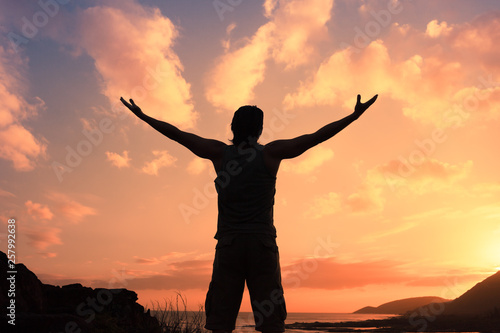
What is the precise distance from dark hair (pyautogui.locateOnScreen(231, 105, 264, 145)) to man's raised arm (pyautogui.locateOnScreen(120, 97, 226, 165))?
16cm

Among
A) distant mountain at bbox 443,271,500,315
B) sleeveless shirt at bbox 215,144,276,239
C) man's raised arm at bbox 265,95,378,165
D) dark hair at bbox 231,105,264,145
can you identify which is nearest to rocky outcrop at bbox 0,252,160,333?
sleeveless shirt at bbox 215,144,276,239

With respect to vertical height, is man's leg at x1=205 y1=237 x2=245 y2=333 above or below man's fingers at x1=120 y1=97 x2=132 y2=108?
below

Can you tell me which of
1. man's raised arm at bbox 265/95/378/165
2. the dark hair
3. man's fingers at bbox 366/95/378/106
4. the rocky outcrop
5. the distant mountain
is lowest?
the distant mountain

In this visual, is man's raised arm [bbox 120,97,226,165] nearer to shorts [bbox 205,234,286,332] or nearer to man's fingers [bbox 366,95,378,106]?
A: shorts [bbox 205,234,286,332]

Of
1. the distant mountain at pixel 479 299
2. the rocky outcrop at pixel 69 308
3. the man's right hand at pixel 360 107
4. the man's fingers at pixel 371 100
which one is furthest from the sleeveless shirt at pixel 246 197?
the distant mountain at pixel 479 299

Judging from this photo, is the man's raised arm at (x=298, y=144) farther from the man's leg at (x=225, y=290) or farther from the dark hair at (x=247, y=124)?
the man's leg at (x=225, y=290)

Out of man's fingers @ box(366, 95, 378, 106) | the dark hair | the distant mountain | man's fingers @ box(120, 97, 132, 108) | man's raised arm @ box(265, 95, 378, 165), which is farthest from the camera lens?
the distant mountain

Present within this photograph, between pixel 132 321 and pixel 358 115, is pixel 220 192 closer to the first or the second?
pixel 358 115

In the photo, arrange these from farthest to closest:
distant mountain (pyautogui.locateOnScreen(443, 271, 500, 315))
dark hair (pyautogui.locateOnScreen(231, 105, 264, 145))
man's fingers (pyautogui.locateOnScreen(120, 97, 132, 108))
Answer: distant mountain (pyautogui.locateOnScreen(443, 271, 500, 315)) → man's fingers (pyautogui.locateOnScreen(120, 97, 132, 108)) → dark hair (pyautogui.locateOnScreen(231, 105, 264, 145))

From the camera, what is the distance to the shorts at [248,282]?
3160 millimetres

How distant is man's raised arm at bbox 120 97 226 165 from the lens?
11.4 feet

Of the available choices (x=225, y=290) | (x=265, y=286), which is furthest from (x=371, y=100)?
(x=225, y=290)

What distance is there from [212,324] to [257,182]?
1.16 metres

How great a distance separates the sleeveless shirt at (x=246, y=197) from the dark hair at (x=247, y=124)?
0.66 ft
